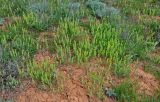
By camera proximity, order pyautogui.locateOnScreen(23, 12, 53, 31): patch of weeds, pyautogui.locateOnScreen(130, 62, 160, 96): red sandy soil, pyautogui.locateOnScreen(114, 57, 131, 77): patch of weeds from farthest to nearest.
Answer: pyautogui.locateOnScreen(23, 12, 53, 31): patch of weeds, pyautogui.locateOnScreen(114, 57, 131, 77): patch of weeds, pyautogui.locateOnScreen(130, 62, 160, 96): red sandy soil

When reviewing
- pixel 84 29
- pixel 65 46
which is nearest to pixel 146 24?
pixel 84 29

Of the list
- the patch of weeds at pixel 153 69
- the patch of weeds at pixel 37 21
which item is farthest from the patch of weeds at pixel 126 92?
the patch of weeds at pixel 37 21

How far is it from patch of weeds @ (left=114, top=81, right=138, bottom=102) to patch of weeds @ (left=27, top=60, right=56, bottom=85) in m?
1.06

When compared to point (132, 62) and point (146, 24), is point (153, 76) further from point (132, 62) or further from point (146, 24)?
point (146, 24)

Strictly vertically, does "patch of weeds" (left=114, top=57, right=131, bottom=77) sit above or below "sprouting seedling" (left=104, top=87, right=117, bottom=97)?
above

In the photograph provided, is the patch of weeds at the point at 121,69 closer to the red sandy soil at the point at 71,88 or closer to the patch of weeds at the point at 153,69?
the red sandy soil at the point at 71,88

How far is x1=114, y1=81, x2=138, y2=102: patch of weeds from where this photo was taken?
6.13 m

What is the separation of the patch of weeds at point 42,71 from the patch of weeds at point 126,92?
1063 mm

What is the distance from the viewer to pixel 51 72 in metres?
6.38

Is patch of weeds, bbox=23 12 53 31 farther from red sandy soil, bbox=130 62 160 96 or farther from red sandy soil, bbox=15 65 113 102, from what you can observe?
red sandy soil, bbox=130 62 160 96

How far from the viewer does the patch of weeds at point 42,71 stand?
6.26m

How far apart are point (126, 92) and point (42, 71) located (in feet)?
4.52

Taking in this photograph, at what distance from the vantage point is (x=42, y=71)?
631cm

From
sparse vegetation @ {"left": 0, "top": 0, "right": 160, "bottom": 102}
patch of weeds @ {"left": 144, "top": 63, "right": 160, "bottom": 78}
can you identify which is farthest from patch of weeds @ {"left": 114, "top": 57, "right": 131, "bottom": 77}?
patch of weeds @ {"left": 144, "top": 63, "right": 160, "bottom": 78}
